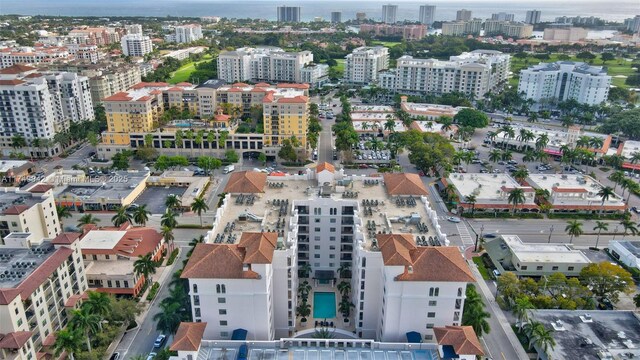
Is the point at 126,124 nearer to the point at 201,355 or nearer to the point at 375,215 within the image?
the point at 375,215

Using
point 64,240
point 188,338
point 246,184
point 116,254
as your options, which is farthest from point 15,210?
point 188,338

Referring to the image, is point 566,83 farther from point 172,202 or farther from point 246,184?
point 172,202

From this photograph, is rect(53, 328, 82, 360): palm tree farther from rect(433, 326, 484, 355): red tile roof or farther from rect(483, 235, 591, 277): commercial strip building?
rect(483, 235, 591, 277): commercial strip building

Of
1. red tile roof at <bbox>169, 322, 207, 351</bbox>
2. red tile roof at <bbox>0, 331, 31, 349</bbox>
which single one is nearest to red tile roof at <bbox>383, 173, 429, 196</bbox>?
red tile roof at <bbox>169, 322, 207, 351</bbox>

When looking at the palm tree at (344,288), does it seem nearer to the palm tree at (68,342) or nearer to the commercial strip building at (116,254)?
the commercial strip building at (116,254)

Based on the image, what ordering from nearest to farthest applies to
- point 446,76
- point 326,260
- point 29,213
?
point 29,213 < point 326,260 < point 446,76
